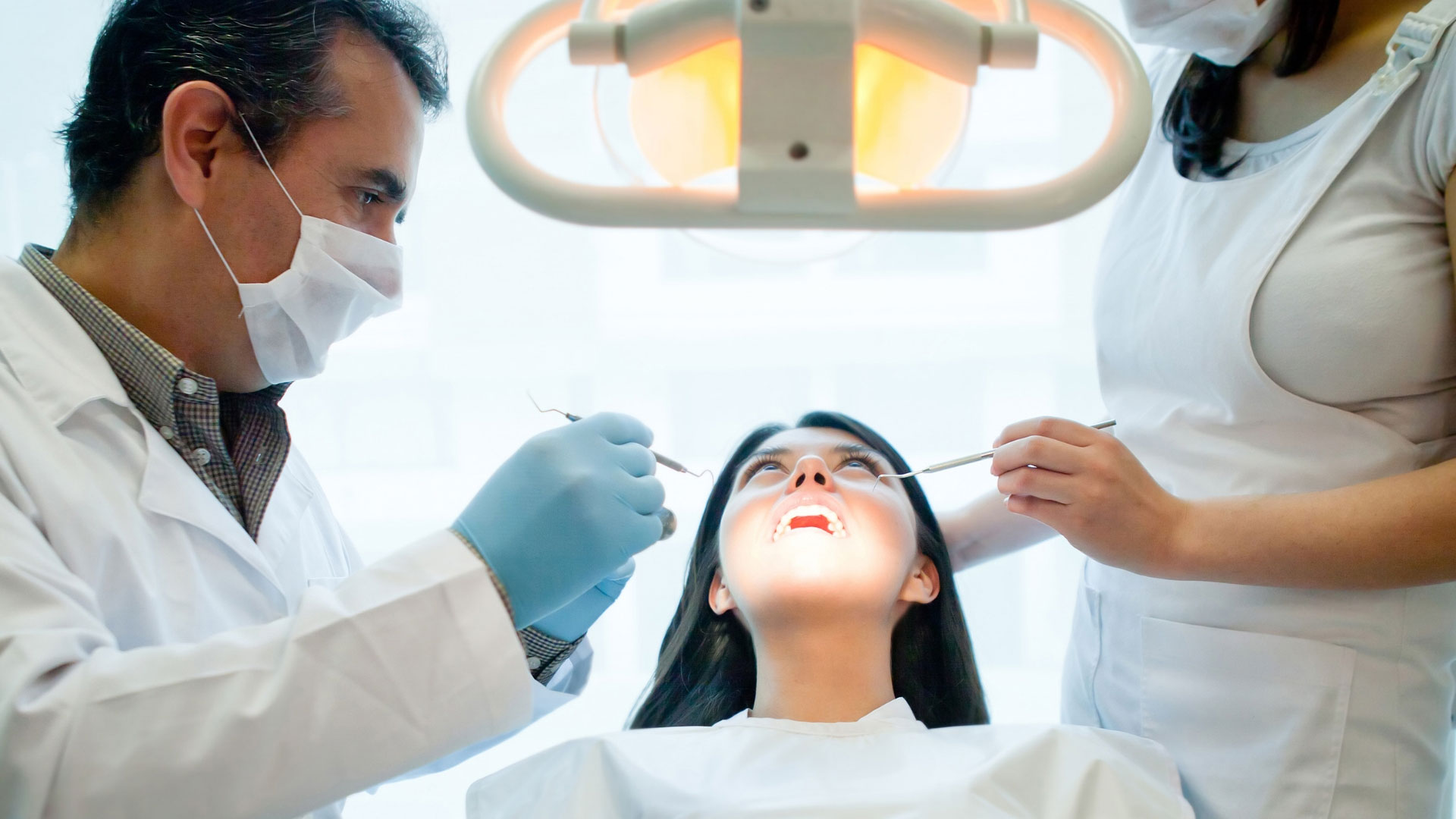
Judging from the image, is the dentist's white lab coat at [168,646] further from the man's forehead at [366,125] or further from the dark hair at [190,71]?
the man's forehead at [366,125]

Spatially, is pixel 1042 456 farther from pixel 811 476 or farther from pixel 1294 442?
pixel 811 476

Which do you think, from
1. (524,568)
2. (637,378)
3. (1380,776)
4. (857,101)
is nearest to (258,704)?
(524,568)

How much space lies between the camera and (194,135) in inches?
51.2

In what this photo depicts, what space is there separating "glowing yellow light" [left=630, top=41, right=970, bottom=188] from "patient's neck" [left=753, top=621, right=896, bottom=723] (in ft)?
3.18

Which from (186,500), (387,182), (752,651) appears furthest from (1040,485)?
(186,500)

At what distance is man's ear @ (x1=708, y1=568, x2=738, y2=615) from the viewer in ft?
5.82

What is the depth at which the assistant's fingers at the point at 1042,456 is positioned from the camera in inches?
47.4

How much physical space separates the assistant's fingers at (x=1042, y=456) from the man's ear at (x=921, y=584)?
50cm

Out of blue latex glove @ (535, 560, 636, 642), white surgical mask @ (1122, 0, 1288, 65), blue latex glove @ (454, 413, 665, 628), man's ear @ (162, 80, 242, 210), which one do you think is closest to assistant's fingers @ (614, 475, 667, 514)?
blue latex glove @ (454, 413, 665, 628)

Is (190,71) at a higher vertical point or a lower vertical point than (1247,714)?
higher

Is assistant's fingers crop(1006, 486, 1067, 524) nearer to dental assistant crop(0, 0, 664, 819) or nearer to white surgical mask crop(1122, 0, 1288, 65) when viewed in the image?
dental assistant crop(0, 0, 664, 819)

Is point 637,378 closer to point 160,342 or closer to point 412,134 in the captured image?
point 412,134

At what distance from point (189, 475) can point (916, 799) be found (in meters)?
1.04

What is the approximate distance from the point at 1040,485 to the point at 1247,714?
16.1 inches
